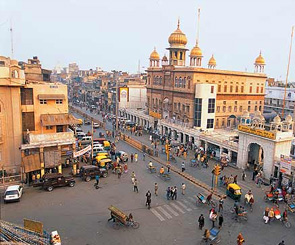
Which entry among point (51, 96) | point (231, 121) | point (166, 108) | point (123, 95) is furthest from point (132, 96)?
point (51, 96)

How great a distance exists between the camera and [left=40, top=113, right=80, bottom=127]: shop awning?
2864cm

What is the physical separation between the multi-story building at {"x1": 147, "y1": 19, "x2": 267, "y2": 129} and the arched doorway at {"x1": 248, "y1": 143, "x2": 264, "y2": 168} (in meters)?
12.2

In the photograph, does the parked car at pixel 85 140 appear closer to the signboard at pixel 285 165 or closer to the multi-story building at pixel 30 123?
the multi-story building at pixel 30 123

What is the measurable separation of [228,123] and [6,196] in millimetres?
38021

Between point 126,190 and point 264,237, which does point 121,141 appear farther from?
point 264,237

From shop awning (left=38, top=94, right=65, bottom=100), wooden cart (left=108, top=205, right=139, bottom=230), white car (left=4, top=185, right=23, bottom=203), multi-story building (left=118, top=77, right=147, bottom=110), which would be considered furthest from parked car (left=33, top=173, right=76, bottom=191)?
multi-story building (left=118, top=77, right=147, bottom=110)

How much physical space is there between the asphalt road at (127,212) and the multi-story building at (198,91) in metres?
20.1

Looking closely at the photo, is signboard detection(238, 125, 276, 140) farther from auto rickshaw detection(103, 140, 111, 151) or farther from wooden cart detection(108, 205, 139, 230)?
auto rickshaw detection(103, 140, 111, 151)

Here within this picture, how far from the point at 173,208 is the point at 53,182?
1093 centimetres

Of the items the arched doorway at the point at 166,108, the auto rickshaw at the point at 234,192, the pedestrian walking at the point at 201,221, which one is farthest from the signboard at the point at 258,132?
the arched doorway at the point at 166,108

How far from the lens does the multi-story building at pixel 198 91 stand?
144 feet

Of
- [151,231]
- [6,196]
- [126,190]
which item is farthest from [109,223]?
[6,196]

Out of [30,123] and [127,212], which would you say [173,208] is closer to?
[127,212]

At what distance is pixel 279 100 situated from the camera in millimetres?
61344
